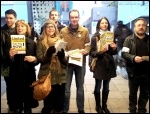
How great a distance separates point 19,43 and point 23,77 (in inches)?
20.3

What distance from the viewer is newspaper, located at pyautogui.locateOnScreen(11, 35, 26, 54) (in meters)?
2.81

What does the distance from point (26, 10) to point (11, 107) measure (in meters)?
3.51

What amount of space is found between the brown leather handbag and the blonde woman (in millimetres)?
295

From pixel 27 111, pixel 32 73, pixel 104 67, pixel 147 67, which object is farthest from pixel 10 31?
Result: pixel 147 67

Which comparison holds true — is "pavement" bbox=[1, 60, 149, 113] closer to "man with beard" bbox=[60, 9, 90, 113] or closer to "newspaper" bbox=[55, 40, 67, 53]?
"man with beard" bbox=[60, 9, 90, 113]

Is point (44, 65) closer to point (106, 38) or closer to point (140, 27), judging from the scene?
point (106, 38)

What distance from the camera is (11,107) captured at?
326cm

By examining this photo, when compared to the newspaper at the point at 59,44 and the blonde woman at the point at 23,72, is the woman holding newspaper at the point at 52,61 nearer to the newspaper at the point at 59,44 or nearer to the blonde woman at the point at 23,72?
the newspaper at the point at 59,44

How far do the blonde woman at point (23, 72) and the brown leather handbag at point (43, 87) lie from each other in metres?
0.29

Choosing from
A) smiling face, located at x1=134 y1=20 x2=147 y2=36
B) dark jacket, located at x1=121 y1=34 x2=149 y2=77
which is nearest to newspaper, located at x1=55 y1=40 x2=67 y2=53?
dark jacket, located at x1=121 y1=34 x2=149 y2=77

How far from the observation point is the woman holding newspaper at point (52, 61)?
9.23 ft

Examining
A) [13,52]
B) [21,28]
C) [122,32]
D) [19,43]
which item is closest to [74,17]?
[21,28]

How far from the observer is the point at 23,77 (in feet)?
10.0

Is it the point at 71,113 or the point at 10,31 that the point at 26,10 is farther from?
the point at 71,113
